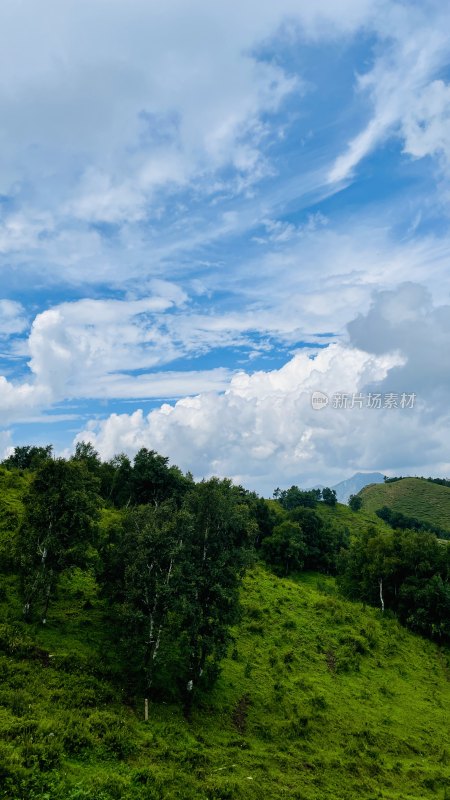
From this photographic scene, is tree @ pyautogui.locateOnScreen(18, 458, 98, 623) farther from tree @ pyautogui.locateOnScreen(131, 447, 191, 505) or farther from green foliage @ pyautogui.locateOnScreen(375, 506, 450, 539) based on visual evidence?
green foliage @ pyautogui.locateOnScreen(375, 506, 450, 539)

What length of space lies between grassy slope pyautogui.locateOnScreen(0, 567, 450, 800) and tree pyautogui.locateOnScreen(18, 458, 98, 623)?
4.11 m

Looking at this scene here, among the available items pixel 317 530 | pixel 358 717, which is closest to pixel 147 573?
pixel 358 717

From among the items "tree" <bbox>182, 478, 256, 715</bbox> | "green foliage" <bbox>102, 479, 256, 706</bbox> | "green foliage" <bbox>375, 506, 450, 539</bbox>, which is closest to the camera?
"green foliage" <bbox>102, 479, 256, 706</bbox>

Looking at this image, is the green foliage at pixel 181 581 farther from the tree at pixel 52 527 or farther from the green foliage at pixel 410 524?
the green foliage at pixel 410 524

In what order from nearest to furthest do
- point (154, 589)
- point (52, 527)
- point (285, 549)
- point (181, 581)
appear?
point (154, 589)
point (181, 581)
point (52, 527)
point (285, 549)

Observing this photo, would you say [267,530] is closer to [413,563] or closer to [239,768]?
[413,563]

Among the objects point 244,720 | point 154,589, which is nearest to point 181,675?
point 244,720

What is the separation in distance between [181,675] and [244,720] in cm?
662

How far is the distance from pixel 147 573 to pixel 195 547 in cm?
479

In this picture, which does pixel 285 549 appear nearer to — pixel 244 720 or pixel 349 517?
pixel 244 720

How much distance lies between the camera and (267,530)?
12144 centimetres

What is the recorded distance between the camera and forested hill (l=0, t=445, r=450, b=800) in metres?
25.2

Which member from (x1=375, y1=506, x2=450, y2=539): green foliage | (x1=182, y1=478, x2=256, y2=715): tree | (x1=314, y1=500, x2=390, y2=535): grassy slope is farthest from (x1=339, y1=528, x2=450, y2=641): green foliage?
(x1=375, y1=506, x2=450, y2=539): green foliage

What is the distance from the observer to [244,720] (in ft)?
122
